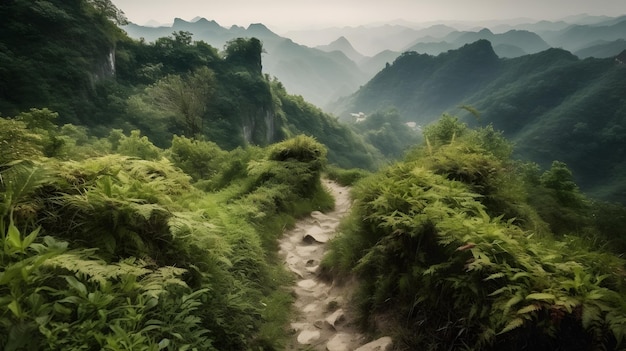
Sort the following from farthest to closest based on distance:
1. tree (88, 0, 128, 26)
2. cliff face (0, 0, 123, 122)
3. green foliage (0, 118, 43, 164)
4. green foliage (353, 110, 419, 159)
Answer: green foliage (353, 110, 419, 159), tree (88, 0, 128, 26), cliff face (0, 0, 123, 122), green foliage (0, 118, 43, 164)

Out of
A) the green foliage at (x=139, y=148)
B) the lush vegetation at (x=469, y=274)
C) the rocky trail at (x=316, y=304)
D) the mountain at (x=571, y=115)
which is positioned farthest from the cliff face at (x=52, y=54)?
the mountain at (x=571, y=115)

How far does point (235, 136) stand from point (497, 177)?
69.3m

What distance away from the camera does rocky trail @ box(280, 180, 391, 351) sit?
4.60 m

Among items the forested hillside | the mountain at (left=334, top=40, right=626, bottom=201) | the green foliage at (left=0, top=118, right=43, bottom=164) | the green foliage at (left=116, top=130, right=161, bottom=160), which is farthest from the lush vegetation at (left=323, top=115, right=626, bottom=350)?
the mountain at (left=334, top=40, right=626, bottom=201)

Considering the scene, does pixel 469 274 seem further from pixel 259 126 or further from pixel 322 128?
pixel 322 128

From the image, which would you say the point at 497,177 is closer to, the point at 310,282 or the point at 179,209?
Answer: the point at 310,282

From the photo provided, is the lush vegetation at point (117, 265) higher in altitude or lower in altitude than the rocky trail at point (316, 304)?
higher

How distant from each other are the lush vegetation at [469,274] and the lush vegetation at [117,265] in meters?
1.67

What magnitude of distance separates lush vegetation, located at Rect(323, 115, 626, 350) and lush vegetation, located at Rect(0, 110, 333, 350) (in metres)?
1.67

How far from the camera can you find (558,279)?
352cm

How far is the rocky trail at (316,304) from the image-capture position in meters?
4.60

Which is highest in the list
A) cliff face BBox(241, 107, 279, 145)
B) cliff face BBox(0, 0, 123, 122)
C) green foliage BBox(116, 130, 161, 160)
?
cliff face BBox(0, 0, 123, 122)

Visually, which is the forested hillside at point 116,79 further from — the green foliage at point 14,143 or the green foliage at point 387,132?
the green foliage at point 387,132

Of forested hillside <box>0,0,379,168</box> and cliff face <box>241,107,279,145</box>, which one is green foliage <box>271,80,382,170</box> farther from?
forested hillside <box>0,0,379,168</box>
